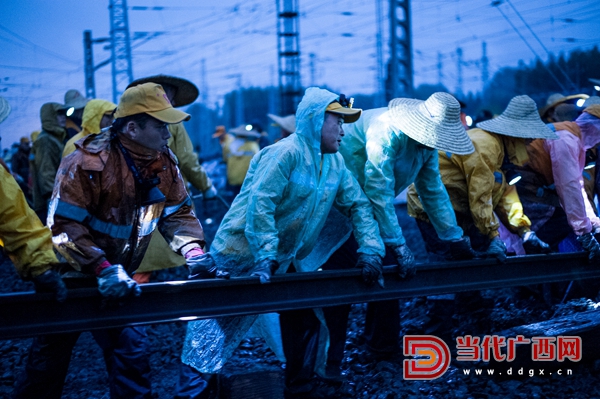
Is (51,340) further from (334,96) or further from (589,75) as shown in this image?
(589,75)

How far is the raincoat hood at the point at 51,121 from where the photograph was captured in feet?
25.6

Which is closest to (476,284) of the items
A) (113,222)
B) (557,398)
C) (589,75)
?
(557,398)

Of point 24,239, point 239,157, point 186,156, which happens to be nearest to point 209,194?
point 186,156

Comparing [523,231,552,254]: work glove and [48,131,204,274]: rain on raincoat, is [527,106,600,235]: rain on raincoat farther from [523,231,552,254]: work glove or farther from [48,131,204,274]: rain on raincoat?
[48,131,204,274]: rain on raincoat

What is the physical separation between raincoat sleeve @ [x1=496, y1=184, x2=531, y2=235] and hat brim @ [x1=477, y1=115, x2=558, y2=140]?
49cm

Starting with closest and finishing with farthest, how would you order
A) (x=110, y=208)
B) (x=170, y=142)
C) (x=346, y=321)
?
(x=110, y=208)
(x=346, y=321)
(x=170, y=142)

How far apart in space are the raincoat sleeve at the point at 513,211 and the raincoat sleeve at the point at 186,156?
270 centimetres

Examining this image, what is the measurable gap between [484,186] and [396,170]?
78 cm

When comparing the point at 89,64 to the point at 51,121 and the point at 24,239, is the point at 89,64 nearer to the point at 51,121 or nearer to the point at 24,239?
the point at 51,121

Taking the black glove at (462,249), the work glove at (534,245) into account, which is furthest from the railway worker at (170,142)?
the work glove at (534,245)

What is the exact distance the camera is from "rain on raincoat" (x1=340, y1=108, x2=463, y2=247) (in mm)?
4695

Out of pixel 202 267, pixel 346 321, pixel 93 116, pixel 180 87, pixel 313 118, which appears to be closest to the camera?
pixel 202 267

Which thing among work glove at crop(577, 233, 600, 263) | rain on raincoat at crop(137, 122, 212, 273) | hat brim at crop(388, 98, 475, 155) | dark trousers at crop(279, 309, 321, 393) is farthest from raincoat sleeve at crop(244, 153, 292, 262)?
work glove at crop(577, 233, 600, 263)

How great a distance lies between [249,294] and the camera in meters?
4.01
